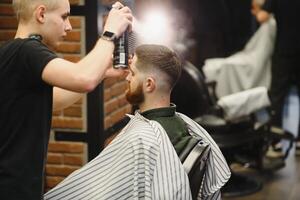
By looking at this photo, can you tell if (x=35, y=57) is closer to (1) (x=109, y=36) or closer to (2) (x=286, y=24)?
(1) (x=109, y=36)

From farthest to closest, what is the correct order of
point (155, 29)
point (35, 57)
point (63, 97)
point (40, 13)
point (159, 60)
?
point (155, 29) → point (63, 97) → point (159, 60) → point (40, 13) → point (35, 57)

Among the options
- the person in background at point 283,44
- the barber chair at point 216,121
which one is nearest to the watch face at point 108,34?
the barber chair at point 216,121

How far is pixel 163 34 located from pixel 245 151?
1106mm

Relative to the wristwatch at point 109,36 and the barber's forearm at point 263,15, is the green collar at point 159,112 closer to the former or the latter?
the wristwatch at point 109,36

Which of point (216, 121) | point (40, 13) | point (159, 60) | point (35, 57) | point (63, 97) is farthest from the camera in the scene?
point (216, 121)

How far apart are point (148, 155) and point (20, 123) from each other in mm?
432

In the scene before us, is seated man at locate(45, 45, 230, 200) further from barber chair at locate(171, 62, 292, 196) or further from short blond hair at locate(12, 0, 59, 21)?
barber chair at locate(171, 62, 292, 196)

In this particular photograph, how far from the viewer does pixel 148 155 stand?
1854mm

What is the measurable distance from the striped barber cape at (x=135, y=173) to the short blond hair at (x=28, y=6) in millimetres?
511

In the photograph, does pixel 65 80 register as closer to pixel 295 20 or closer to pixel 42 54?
pixel 42 54

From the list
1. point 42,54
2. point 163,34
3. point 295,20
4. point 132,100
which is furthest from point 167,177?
point 295,20

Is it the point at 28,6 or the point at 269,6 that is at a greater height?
the point at 28,6

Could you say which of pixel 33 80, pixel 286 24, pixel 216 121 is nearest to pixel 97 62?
pixel 33 80

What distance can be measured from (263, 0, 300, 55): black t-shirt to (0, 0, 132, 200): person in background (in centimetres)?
357
